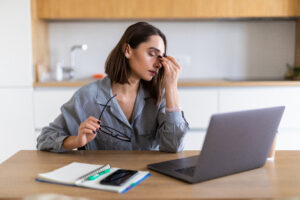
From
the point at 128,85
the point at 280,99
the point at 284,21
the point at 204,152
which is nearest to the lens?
the point at 204,152

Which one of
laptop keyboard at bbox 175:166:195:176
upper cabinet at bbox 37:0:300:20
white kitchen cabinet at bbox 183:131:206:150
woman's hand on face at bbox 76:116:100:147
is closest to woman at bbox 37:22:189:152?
woman's hand on face at bbox 76:116:100:147

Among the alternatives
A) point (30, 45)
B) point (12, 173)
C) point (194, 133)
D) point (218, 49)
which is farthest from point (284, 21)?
point (12, 173)

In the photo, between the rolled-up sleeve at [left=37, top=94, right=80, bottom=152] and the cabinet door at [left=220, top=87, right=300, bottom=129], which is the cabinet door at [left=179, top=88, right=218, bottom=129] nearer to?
the cabinet door at [left=220, top=87, right=300, bottom=129]

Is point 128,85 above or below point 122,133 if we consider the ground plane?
above

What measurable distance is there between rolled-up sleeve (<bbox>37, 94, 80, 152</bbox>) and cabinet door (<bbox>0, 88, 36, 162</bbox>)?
62.9 inches

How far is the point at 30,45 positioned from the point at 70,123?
67.8 inches

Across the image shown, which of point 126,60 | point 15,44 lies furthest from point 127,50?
point 15,44

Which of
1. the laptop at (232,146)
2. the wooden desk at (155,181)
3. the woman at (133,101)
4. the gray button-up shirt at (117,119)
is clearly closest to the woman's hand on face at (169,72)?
the woman at (133,101)

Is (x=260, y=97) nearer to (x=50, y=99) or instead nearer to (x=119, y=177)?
(x=50, y=99)

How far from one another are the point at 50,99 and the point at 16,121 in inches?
14.0

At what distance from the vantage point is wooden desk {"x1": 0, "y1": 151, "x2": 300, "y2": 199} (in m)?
0.95

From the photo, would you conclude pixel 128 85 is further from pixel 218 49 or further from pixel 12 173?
pixel 218 49

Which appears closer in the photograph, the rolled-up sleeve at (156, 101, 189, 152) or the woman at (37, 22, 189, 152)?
the rolled-up sleeve at (156, 101, 189, 152)

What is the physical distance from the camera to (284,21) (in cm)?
358
